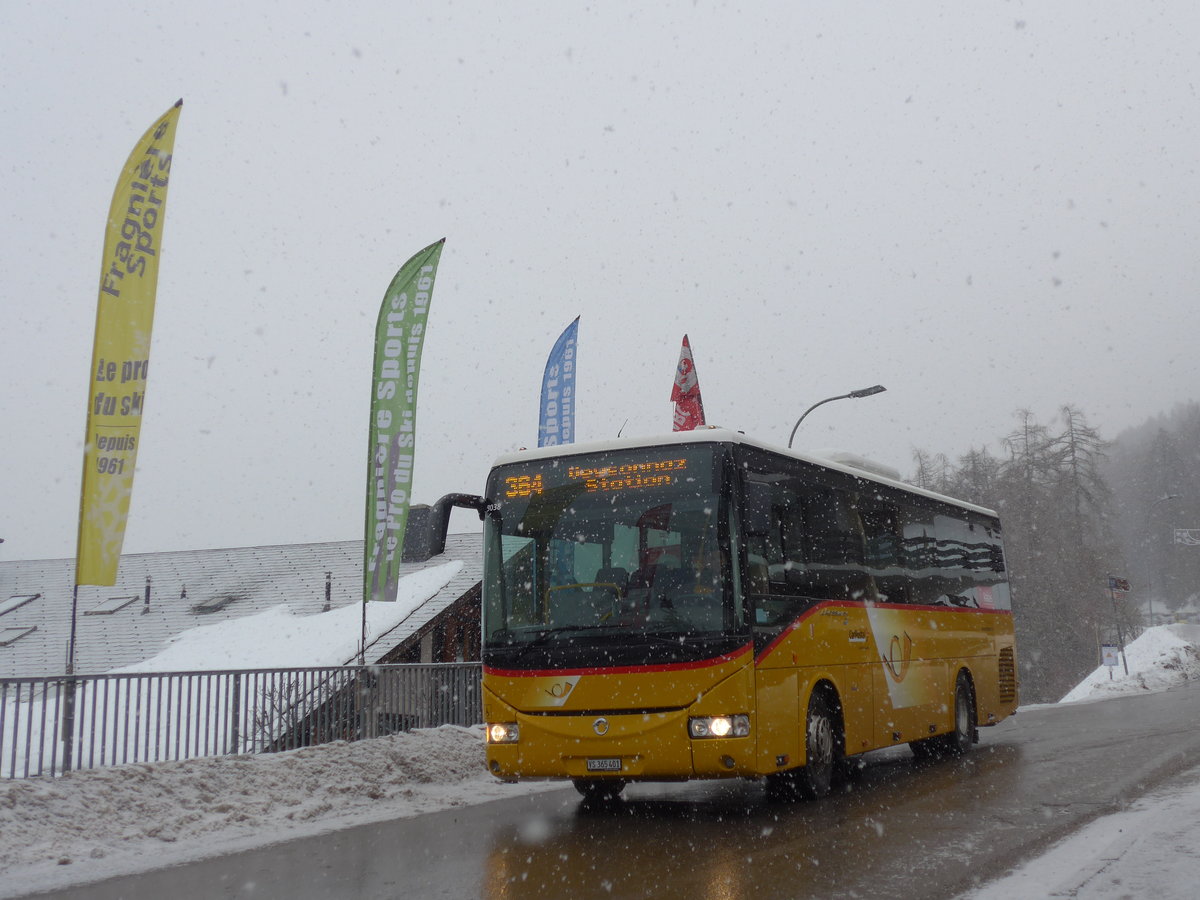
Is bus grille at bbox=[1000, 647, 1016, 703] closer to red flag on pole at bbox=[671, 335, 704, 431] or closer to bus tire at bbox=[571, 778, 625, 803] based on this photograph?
red flag on pole at bbox=[671, 335, 704, 431]

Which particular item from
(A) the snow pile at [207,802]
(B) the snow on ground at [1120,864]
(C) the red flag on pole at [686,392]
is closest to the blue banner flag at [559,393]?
(C) the red flag on pole at [686,392]

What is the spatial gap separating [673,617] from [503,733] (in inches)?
75.6

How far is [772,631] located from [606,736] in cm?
166

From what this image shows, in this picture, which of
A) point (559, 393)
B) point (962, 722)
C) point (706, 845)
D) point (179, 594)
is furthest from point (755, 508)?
point (179, 594)

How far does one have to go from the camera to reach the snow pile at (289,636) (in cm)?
2541

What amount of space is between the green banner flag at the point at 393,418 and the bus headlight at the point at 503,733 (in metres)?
6.17

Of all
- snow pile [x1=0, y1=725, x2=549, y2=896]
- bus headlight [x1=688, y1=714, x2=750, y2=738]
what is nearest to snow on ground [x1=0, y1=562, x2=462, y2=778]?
snow pile [x1=0, y1=725, x2=549, y2=896]

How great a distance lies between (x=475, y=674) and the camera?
620 inches

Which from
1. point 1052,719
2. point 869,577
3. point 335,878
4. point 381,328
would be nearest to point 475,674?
point 381,328

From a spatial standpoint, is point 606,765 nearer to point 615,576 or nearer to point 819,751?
point 615,576

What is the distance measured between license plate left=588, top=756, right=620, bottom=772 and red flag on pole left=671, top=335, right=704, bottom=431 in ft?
45.8

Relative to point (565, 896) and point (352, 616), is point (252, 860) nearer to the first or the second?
point (565, 896)

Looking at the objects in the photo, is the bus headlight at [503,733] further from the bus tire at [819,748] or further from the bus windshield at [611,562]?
the bus tire at [819,748]

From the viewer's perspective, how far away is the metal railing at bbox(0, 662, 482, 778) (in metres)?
9.32
